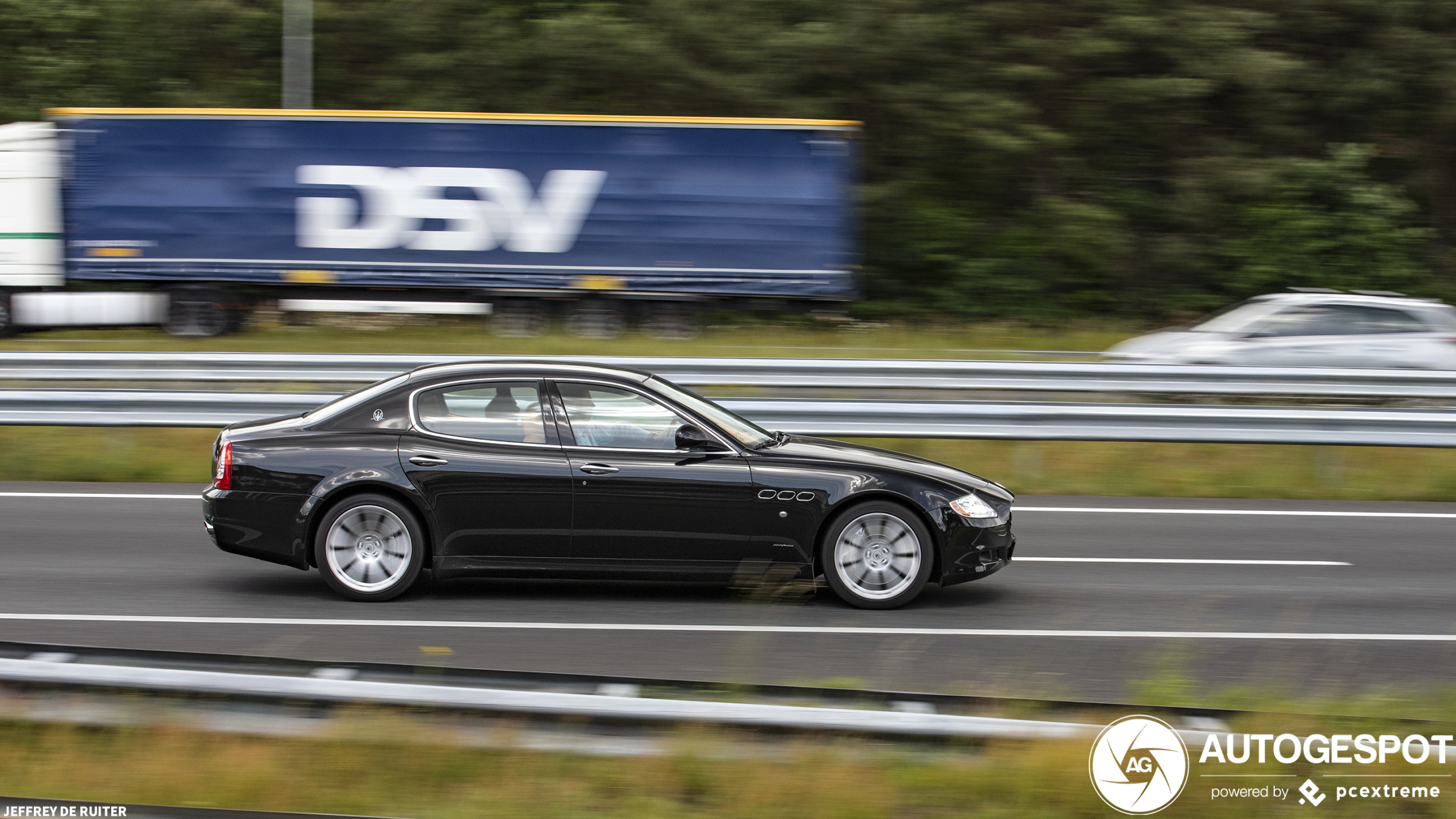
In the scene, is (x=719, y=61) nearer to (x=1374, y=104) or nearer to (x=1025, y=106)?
(x=1025, y=106)

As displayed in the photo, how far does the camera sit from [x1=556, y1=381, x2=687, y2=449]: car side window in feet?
24.7

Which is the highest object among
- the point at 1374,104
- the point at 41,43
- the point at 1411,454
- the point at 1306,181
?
the point at 41,43

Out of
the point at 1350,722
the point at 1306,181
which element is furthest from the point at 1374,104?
the point at 1350,722

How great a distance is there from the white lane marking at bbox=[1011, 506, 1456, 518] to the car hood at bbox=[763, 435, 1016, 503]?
302 centimetres

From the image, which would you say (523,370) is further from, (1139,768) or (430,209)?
(430,209)

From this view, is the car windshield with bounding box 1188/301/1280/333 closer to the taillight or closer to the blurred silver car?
the blurred silver car

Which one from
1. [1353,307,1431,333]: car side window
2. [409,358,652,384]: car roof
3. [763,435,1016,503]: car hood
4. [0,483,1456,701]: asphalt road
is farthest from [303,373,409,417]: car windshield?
[1353,307,1431,333]: car side window

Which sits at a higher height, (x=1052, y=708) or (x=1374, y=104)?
(x=1374, y=104)

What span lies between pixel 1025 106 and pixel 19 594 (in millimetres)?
21884

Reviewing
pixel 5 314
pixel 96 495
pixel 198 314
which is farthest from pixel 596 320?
pixel 96 495

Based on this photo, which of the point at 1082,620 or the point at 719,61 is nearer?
the point at 1082,620

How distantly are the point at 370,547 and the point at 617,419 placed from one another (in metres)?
1.46

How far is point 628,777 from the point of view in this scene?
423 centimetres

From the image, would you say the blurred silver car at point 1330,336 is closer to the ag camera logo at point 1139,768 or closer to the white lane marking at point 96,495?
the white lane marking at point 96,495
